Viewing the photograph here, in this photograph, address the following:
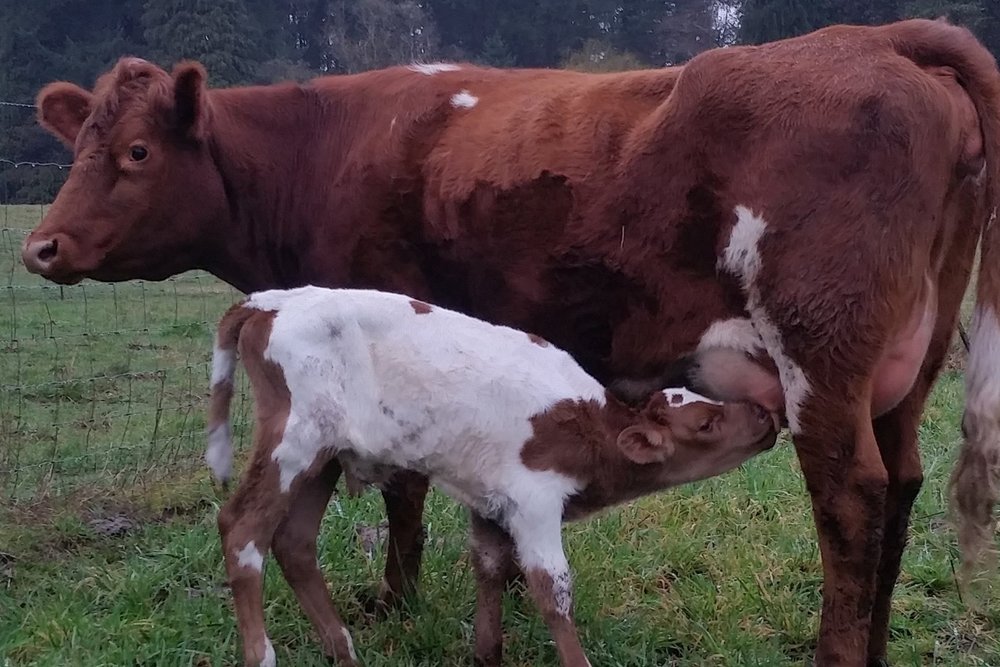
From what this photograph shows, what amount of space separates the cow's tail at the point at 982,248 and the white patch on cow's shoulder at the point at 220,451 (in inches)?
91.3

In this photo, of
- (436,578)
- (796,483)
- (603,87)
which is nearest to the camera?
(603,87)

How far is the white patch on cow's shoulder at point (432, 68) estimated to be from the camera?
4223mm

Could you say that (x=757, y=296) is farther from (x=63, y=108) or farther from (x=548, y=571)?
(x=63, y=108)

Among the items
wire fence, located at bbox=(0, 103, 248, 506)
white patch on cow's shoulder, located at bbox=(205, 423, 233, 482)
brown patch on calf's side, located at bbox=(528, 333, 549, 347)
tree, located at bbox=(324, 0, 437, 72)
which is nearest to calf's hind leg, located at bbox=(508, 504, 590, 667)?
brown patch on calf's side, located at bbox=(528, 333, 549, 347)

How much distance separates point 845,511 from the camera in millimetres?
3078

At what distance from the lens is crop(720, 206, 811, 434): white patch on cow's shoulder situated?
3.06m

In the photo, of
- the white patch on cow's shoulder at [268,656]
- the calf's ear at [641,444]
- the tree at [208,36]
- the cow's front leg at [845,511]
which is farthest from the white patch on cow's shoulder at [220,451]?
the tree at [208,36]

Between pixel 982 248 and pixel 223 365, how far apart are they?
2423mm

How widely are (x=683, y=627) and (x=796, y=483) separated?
1.84m

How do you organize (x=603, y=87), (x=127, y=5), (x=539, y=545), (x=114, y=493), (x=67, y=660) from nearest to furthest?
1. (x=539, y=545)
2. (x=67, y=660)
3. (x=603, y=87)
4. (x=114, y=493)
5. (x=127, y=5)

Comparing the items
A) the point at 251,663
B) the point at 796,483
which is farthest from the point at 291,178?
the point at 796,483

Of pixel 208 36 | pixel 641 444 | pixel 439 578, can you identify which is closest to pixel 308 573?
pixel 439 578

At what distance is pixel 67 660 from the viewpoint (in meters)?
3.28

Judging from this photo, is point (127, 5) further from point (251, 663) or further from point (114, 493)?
point (251, 663)
